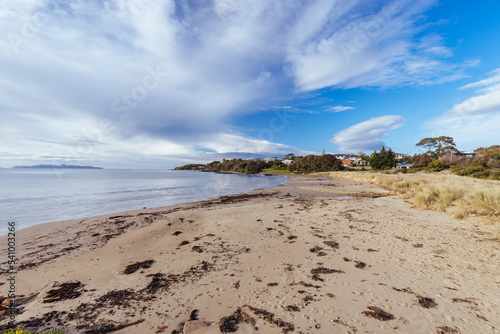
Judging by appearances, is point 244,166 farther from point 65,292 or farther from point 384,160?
point 65,292

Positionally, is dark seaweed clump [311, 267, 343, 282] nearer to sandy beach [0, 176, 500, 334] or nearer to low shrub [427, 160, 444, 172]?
sandy beach [0, 176, 500, 334]

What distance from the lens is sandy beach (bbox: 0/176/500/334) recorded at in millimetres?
3027

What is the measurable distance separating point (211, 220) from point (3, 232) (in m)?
8.54

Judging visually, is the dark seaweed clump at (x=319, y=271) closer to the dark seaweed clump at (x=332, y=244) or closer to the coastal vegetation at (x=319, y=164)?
the dark seaweed clump at (x=332, y=244)

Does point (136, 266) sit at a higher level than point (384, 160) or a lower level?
lower

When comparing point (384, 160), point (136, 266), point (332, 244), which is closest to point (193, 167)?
point (384, 160)

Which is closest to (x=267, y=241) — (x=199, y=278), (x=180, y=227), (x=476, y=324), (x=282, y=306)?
(x=199, y=278)

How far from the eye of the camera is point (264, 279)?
4215mm

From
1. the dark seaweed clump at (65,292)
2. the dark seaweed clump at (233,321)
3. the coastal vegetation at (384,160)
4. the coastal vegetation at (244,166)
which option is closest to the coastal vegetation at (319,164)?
the coastal vegetation at (384,160)

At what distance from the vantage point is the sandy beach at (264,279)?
3.03 m

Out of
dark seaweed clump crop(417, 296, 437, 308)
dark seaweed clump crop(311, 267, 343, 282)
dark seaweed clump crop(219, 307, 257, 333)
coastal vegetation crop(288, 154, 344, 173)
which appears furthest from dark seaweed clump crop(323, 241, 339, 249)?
coastal vegetation crop(288, 154, 344, 173)

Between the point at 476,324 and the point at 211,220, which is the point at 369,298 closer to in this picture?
the point at 476,324

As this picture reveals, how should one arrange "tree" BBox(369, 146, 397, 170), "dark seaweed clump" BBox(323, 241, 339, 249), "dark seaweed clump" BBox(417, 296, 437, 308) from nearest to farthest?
1. "dark seaweed clump" BBox(417, 296, 437, 308)
2. "dark seaweed clump" BBox(323, 241, 339, 249)
3. "tree" BBox(369, 146, 397, 170)

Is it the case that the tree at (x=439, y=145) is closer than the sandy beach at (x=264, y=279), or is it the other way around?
the sandy beach at (x=264, y=279)
